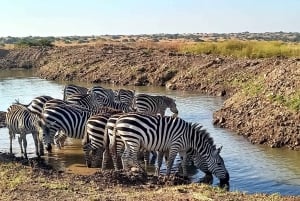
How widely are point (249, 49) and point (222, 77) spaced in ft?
32.2

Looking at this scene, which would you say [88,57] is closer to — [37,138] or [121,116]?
[37,138]

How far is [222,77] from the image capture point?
33438 millimetres

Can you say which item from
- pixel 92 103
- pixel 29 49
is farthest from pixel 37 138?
pixel 29 49

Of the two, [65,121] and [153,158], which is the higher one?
[65,121]

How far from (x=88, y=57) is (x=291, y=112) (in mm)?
33237

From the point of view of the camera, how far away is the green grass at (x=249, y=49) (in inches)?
1563

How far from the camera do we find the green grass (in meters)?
39.7

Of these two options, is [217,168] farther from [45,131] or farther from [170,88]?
[170,88]

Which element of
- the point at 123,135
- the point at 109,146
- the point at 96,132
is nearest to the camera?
the point at 123,135

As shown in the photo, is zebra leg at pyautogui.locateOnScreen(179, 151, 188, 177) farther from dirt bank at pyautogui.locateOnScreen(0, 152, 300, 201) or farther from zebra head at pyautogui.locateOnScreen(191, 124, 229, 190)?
dirt bank at pyautogui.locateOnScreen(0, 152, 300, 201)

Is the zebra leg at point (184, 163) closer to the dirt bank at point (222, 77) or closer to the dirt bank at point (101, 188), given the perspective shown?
the dirt bank at point (101, 188)

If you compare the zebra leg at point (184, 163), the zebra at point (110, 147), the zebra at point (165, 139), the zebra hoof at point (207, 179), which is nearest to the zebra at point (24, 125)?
the zebra at point (110, 147)

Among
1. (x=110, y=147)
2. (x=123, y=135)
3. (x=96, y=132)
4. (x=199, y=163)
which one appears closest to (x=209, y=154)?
(x=199, y=163)

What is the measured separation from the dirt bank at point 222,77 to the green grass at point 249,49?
10.9 feet
